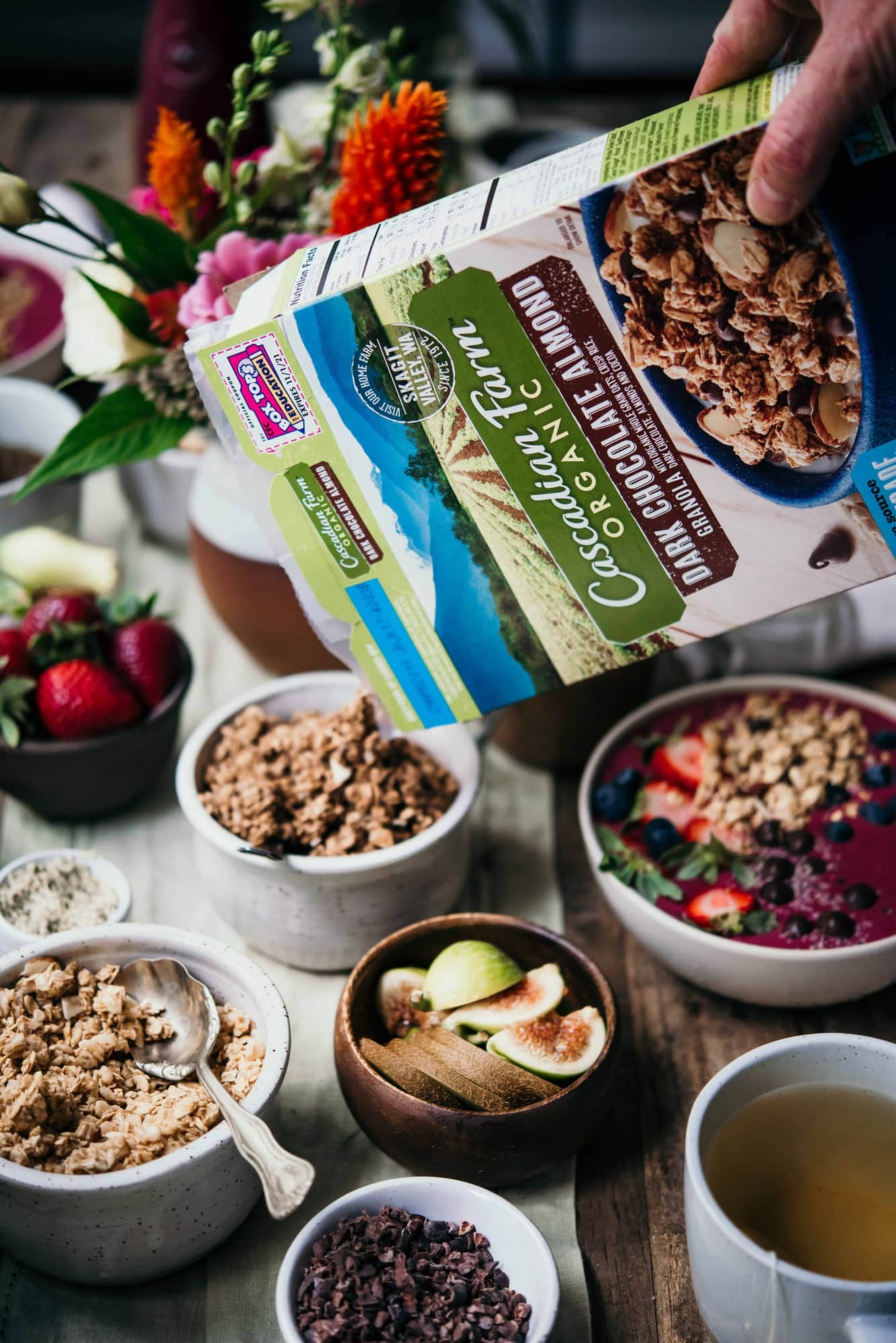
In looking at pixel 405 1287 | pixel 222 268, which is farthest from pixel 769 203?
pixel 405 1287

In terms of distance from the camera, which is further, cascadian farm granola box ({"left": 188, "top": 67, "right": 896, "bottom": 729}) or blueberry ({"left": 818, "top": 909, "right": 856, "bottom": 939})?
blueberry ({"left": 818, "top": 909, "right": 856, "bottom": 939})

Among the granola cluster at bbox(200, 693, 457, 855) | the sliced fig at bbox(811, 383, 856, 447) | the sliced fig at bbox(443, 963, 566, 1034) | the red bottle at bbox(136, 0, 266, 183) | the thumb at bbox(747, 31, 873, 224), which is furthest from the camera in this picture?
the red bottle at bbox(136, 0, 266, 183)

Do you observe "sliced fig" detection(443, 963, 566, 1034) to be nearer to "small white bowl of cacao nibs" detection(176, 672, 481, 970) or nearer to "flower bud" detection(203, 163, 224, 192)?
"small white bowl of cacao nibs" detection(176, 672, 481, 970)

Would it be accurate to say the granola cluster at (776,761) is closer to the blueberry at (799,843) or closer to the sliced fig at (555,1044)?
the blueberry at (799,843)

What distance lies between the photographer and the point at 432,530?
2.81 feet

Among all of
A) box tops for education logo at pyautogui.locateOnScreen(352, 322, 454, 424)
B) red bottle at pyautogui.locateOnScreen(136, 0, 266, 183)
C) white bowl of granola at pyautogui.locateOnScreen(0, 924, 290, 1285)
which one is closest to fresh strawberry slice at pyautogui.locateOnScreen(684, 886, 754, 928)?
white bowl of granola at pyautogui.locateOnScreen(0, 924, 290, 1285)

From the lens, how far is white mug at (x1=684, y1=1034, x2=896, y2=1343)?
2.13 ft

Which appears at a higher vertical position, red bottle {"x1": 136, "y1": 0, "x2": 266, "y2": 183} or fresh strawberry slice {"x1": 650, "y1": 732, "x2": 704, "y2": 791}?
red bottle {"x1": 136, "y1": 0, "x2": 266, "y2": 183}

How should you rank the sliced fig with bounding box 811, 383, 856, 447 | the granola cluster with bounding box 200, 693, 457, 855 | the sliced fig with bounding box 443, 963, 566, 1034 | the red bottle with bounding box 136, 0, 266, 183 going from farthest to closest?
the red bottle with bounding box 136, 0, 266, 183 < the granola cluster with bounding box 200, 693, 457, 855 < the sliced fig with bounding box 443, 963, 566, 1034 < the sliced fig with bounding box 811, 383, 856, 447

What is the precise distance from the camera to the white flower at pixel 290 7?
1.03 metres

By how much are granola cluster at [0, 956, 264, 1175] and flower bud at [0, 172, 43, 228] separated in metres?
0.54

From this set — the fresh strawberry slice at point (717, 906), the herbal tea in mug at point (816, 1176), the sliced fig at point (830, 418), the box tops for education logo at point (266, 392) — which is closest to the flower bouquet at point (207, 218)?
the box tops for education logo at point (266, 392)

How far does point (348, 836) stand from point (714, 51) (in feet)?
2.06

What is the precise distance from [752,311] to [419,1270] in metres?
0.62
